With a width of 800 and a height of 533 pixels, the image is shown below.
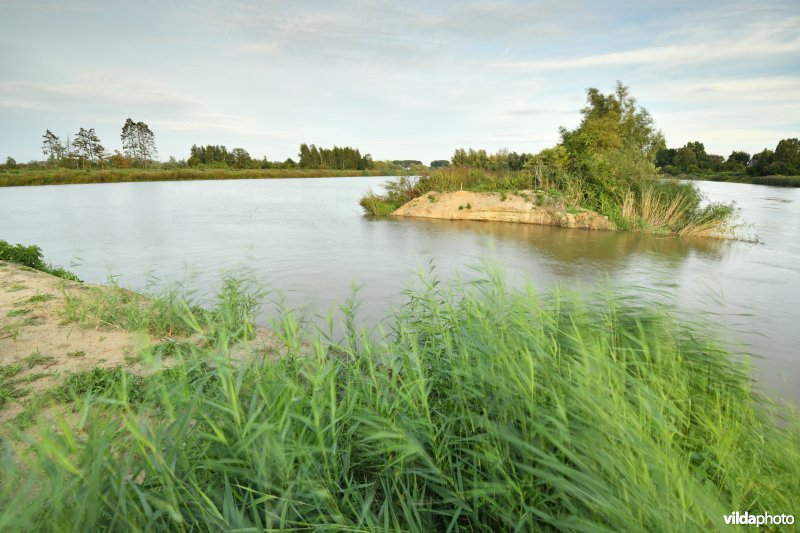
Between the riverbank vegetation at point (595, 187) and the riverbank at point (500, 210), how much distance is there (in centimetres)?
40

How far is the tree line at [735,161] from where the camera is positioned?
53781 millimetres

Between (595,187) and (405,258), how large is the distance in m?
10.9

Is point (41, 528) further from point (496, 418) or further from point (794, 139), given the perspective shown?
point (794, 139)

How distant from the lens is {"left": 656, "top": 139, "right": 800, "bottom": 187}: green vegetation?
52344 mm

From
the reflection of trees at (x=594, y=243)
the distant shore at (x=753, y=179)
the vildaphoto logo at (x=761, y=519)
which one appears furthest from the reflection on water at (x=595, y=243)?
the distant shore at (x=753, y=179)

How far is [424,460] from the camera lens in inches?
84.8

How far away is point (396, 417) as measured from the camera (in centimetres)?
243

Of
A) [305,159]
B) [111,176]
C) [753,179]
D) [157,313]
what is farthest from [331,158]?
[157,313]

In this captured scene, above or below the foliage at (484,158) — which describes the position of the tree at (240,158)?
above

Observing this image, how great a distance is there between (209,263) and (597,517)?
10238 millimetres

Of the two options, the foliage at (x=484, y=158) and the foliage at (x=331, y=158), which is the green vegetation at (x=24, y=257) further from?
the foliage at (x=331, y=158)

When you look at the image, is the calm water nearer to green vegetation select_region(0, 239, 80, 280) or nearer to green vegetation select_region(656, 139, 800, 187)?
green vegetation select_region(0, 239, 80, 280)

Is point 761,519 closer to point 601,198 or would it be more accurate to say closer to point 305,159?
point 601,198

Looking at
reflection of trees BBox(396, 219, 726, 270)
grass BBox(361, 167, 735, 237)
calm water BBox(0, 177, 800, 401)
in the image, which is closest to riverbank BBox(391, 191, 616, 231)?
grass BBox(361, 167, 735, 237)
